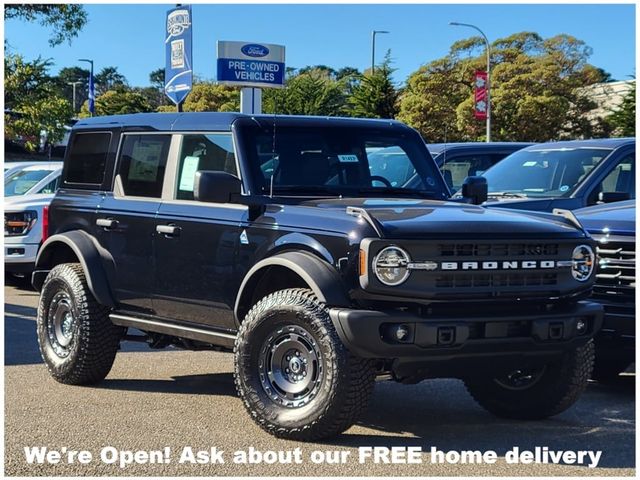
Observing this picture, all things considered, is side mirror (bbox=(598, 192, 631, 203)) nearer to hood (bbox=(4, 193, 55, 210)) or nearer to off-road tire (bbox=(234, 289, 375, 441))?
Result: off-road tire (bbox=(234, 289, 375, 441))

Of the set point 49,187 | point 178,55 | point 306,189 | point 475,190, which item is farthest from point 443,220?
point 178,55

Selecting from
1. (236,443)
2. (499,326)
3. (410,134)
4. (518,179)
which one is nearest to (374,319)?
(499,326)

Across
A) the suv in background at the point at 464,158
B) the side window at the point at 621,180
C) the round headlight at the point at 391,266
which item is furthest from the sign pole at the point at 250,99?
the round headlight at the point at 391,266

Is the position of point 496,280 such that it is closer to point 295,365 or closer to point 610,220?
point 295,365

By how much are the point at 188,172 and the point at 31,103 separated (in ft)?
75.4

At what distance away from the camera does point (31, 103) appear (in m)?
28.9

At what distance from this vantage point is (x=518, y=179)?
11.0m

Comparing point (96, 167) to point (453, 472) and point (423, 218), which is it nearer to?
point (423, 218)

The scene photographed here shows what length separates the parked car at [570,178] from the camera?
1023 centimetres

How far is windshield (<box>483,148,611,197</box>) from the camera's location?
417 inches

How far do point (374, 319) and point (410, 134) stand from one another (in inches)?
98.0

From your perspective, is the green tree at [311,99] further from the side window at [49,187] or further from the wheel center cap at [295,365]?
the wheel center cap at [295,365]

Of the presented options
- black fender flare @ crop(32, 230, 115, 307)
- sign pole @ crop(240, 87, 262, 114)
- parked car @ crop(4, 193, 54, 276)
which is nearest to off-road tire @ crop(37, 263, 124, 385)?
black fender flare @ crop(32, 230, 115, 307)

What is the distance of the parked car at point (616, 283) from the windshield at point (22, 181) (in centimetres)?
997
